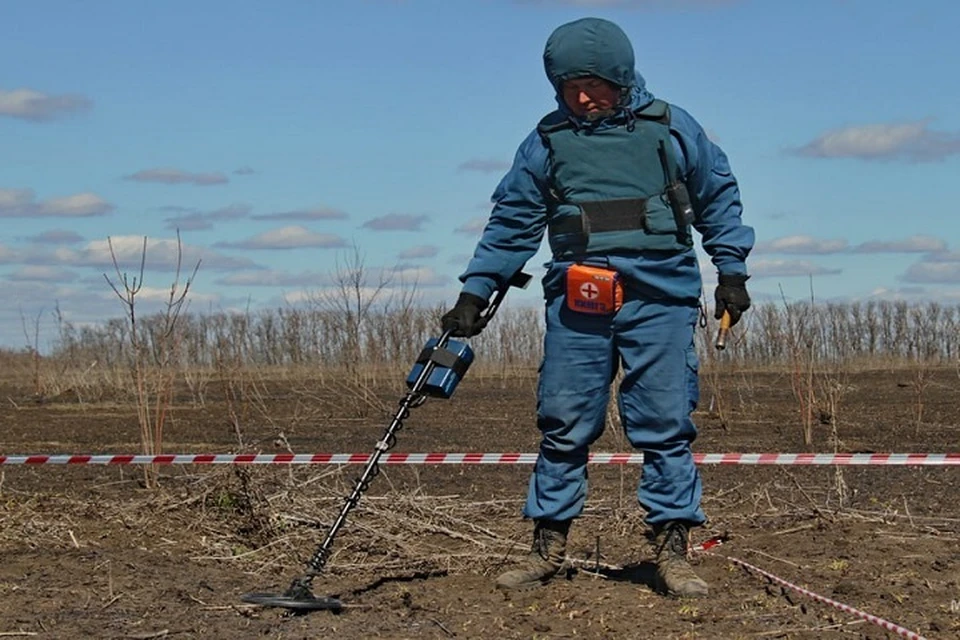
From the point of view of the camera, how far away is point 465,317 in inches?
→ 200

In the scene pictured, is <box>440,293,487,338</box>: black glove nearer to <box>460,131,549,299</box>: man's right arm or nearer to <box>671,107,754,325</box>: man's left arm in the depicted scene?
<box>460,131,549,299</box>: man's right arm

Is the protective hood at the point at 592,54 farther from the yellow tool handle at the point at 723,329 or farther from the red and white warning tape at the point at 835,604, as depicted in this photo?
the red and white warning tape at the point at 835,604

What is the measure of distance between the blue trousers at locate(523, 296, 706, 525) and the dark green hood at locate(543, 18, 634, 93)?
0.81 meters

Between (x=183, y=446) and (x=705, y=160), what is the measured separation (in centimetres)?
1240

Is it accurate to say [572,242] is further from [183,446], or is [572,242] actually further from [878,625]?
[183,446]

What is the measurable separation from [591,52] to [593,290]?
838 mm

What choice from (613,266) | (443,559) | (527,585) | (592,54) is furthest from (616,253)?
(443,559)

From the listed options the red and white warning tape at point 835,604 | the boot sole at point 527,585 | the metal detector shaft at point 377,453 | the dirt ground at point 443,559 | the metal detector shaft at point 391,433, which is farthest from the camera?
the boot sole at point 527,585

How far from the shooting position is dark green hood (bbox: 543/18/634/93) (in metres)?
4.86

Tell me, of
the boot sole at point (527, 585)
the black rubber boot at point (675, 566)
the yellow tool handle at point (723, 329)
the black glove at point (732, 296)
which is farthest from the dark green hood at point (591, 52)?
the boot sole at point (527, 585)

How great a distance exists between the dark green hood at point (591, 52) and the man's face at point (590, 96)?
37mm

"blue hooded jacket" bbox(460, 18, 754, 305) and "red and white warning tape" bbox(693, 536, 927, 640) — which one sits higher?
"blue hooded jacket" bbox(460, 18, 754, 305)

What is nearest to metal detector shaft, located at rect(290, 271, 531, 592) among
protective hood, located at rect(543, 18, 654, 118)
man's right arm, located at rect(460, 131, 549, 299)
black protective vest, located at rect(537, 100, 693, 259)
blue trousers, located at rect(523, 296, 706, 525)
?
man's right arm, located at rect(460, 131, 549, 299)

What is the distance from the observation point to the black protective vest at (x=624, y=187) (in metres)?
4.89
